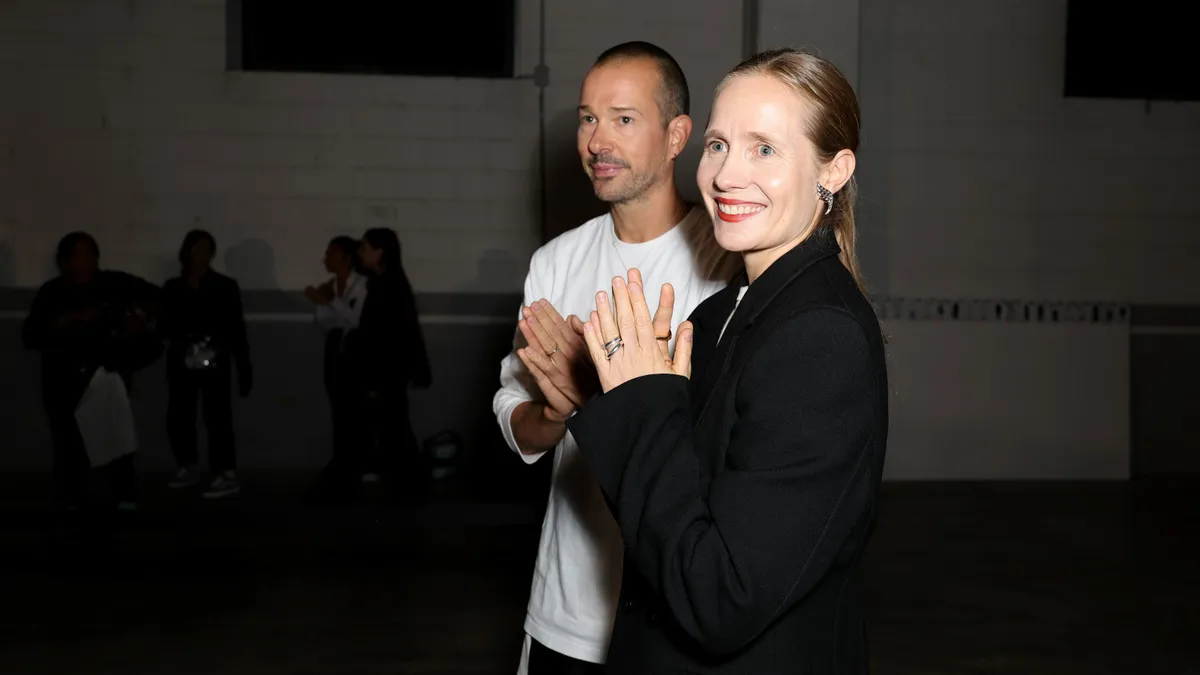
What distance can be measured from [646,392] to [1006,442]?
6907 mm

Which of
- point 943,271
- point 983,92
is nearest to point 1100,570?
point 943,271

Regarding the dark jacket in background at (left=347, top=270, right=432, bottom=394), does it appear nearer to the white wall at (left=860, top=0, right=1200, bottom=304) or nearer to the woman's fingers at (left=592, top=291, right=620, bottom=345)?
the white wall at (left=860, top=0, right=1200, bottom=304)

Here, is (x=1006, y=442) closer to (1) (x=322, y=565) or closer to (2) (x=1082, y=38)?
(2) (x=1082, y=38)

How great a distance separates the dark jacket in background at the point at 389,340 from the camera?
6.23m

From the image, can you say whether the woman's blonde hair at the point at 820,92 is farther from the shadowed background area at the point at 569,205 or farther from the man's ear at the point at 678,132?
the shadowed background area at the point at 569,205

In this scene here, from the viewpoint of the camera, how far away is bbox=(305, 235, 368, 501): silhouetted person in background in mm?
6578

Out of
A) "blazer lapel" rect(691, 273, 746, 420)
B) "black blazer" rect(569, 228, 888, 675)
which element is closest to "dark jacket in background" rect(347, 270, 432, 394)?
"blazer lapel" rect(691, 273, 746, 420)

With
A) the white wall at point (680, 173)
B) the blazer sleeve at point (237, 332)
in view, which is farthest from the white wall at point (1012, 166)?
the blazer sleeve at point (237, 332)

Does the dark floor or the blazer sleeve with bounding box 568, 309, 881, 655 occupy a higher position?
the blazer sleeve with bounding box 568, 309, 881, 655

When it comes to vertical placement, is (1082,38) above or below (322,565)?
above

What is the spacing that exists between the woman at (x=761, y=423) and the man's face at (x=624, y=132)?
2.39 ft

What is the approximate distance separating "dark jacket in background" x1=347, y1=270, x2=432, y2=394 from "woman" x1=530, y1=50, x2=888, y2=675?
498 centimetres

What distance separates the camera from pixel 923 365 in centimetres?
755

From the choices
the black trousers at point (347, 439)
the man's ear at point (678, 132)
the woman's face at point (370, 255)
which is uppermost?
the man's ear at point (678, 132)
